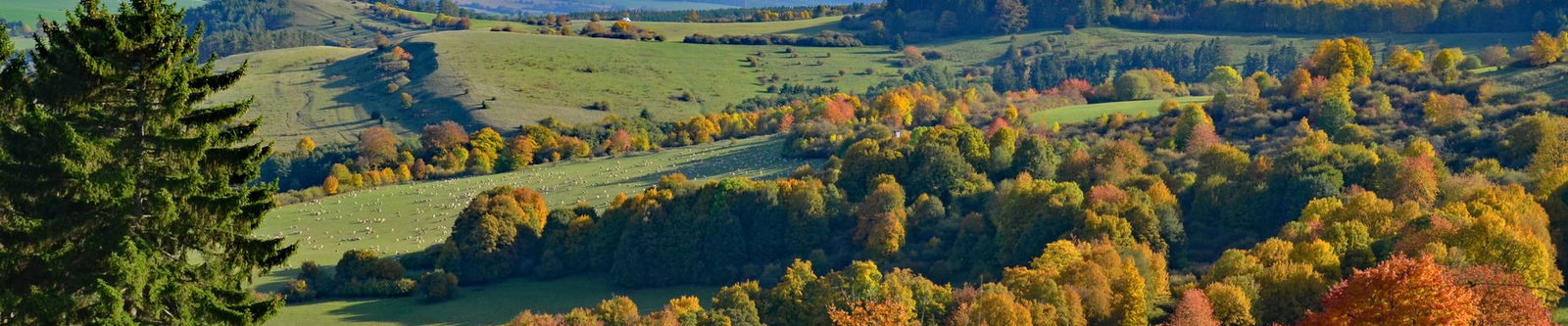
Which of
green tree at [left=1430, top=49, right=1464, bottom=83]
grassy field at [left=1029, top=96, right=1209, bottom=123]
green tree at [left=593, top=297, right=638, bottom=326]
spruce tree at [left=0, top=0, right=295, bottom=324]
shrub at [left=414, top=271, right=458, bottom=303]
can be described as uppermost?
spruce tree at [left=0, top=0, right=295, bottom=324]

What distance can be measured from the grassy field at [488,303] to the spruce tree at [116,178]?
4773 cm

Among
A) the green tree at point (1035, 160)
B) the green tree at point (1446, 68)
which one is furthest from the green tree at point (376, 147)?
the green tree at point (1446, 68)

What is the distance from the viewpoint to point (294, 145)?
16675 cm

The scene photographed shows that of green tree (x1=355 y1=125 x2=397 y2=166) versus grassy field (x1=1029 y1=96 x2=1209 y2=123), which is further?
green tree (x1=355 y1=125 x2=397 y2=166)

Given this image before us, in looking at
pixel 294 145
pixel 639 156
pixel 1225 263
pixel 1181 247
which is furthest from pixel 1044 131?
pixel 294 145

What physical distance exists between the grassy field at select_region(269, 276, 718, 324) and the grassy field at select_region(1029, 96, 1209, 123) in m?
59.6

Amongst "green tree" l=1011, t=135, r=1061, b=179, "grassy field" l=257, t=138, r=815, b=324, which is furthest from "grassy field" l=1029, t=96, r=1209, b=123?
"green tree" l=1011, t=135, r=1061, b=179

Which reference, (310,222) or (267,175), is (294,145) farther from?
(310,222)

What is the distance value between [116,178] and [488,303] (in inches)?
2169

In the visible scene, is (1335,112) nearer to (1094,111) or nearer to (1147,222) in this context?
(1094,111)

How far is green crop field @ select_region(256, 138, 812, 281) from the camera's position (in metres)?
101

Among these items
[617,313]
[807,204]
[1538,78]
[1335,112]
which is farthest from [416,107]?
[617,313]

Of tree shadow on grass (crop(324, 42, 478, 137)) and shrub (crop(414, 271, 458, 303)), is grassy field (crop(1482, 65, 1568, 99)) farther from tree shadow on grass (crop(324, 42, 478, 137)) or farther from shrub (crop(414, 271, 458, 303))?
tree shadow on grass (crop(324, 42, 478, 137))

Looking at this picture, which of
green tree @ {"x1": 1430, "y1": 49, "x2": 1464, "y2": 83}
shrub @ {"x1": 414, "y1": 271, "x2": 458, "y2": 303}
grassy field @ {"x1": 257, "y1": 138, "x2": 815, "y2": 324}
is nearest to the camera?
grassy field @ {"x1": 257, "y1": 138, "x2": 815, "y2": 324}
